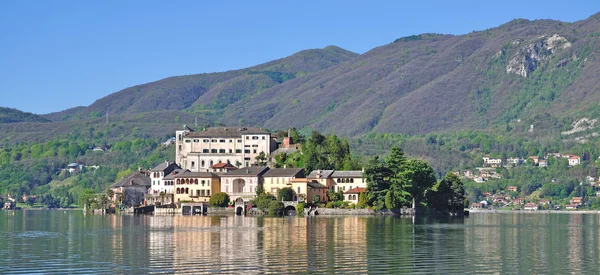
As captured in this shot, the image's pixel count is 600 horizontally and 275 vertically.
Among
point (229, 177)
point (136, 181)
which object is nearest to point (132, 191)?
point (136, 181)

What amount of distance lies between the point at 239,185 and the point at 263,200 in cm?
1004

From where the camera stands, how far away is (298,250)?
7219cm

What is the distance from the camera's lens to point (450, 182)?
149250mm

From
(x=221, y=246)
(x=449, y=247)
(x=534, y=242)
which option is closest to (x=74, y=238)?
(x=221, y=246)

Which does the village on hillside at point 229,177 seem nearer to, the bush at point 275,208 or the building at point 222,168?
the building at point 222,168

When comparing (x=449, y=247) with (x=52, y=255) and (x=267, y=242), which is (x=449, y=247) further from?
(x=52, y=255)

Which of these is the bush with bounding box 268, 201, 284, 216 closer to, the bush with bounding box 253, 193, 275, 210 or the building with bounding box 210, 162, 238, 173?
the bush with bounding box 253, 193, 275, 210

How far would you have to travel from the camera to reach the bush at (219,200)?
14525 centimetres

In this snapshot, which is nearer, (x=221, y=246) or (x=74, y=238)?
(x=221, y=246)

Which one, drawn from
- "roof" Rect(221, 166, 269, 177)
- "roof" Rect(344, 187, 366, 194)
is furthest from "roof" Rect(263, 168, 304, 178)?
"roof" Rect(344, 187, 366, 194)

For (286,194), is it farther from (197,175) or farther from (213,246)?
(213,246)

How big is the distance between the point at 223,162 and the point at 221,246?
93545 millimetres

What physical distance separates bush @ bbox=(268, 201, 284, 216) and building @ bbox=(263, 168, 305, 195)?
17.2 feet

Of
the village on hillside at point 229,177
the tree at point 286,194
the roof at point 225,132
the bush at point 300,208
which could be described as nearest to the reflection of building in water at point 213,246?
the bush at point 300,208
